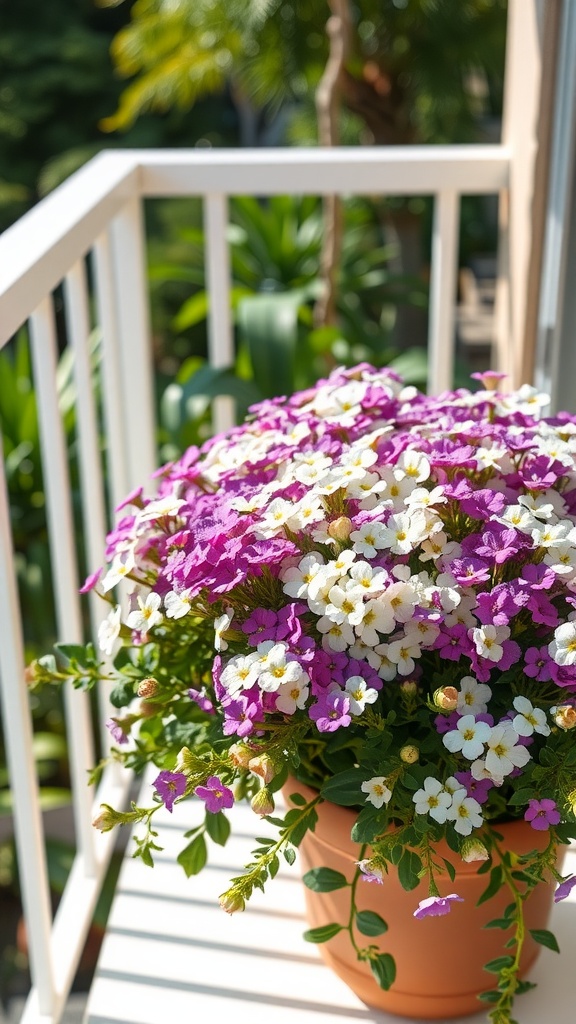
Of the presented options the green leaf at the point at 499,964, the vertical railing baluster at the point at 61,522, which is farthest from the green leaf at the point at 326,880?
the vertical railing baluster at the point at 61,522

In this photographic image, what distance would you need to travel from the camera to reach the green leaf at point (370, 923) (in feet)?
2.66

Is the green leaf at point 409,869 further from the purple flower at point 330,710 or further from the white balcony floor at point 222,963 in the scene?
the white balcony floor at point 222,963

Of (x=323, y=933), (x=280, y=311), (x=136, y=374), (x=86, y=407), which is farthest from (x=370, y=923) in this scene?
(x=280, y=311)

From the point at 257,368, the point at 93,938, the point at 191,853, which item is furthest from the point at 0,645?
the point at 93,938

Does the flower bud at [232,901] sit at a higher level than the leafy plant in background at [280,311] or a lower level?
higher

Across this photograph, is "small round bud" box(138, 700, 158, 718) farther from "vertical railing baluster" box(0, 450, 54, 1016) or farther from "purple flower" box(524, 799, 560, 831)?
"purple flower" box(524, 799, 560, 831)

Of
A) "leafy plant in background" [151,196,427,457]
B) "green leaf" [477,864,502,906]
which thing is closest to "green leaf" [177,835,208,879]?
"green leaf" [477,864,502,906]

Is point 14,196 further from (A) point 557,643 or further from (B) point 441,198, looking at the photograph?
(A) point 557,643

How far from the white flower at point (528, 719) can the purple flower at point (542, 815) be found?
4cm

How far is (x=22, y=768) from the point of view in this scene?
1029mm

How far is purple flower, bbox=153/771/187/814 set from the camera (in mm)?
746

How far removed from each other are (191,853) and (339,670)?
217 mm

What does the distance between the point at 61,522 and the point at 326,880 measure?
541 mm

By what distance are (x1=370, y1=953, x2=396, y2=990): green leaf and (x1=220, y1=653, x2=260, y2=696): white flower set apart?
0.24m
